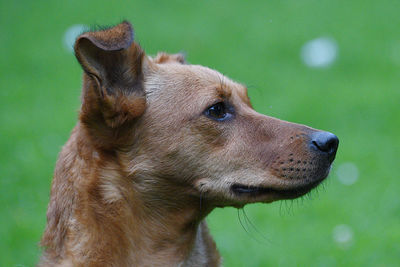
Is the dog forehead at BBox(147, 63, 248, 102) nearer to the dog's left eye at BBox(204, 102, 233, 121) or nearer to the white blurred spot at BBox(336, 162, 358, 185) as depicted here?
the dog's left eye at BBox(204, 102, 233, 121)

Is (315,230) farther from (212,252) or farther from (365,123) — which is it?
(365,123)

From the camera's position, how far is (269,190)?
4613mm

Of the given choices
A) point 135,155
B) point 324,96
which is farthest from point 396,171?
point 135,155

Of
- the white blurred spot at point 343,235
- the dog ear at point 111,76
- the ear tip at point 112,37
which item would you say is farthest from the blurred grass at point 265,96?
the ear tip at point 112,37

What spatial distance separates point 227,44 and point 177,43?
1.19 meters

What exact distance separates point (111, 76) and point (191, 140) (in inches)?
27.8

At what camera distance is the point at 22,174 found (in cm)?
941

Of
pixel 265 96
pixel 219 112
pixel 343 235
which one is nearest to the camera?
pixel 219 112

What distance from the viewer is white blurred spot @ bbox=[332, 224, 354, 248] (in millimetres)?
7413

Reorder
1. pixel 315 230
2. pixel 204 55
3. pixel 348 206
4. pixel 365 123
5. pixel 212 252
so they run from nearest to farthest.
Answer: pixel 212 252
pixel 315 230
pixel 348 206
pixel 365 123
pixel 204 55

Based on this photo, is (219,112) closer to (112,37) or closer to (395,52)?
(112,37)

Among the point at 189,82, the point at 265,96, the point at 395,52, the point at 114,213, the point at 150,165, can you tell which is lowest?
the point at 265,96

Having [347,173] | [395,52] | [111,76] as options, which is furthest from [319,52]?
[111,76]

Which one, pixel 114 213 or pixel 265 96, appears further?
pixel 265 96
